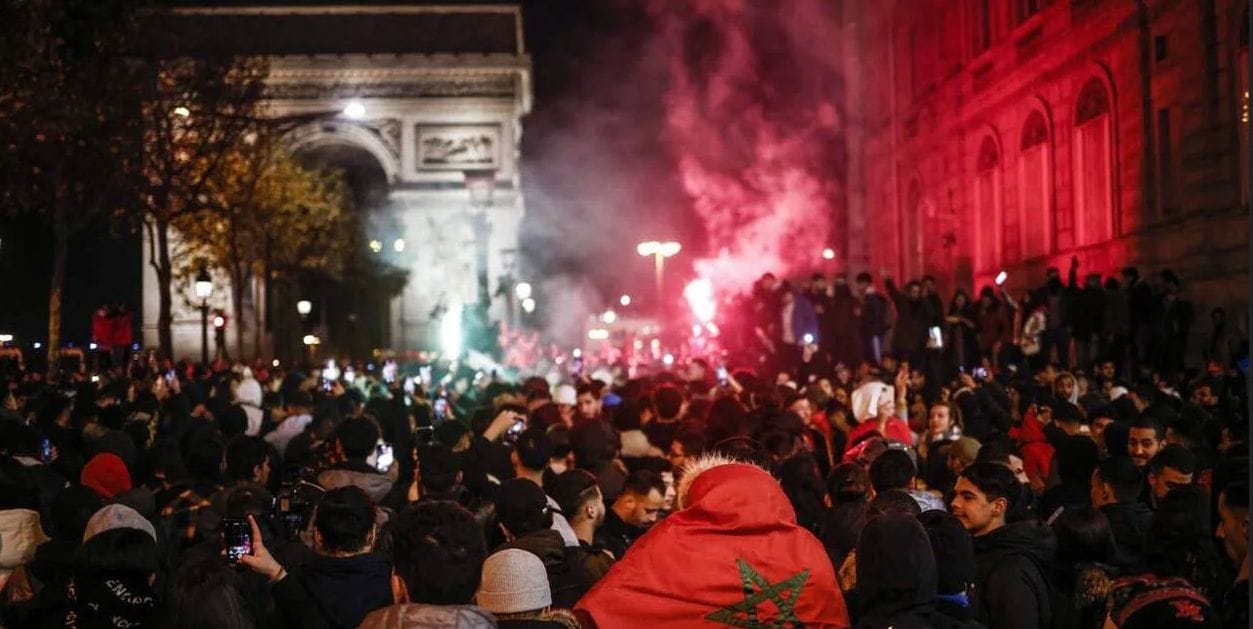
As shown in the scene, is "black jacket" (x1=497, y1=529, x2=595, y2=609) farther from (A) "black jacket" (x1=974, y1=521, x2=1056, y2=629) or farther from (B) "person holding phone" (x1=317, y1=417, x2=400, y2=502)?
(B) "person holding phone" (x1=317, y1=417, x2=400, y2=502)

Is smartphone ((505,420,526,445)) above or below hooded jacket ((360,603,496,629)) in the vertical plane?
above

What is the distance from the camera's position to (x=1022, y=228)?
94.5 feet

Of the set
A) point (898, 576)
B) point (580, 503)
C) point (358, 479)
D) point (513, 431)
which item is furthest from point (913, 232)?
point (898, 576)

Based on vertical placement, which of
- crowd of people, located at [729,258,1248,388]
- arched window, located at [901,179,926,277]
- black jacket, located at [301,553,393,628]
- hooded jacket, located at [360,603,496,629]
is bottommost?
black jacket, located at [301,553,393,628]

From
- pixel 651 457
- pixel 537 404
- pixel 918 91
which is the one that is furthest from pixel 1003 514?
pixel 918 91

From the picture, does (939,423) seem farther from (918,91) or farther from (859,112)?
(859,112)

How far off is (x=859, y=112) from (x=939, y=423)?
1201 inches

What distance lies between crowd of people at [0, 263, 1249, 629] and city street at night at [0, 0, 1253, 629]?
0.06ft

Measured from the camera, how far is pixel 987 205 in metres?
31.0

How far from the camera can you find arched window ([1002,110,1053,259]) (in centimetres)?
2725

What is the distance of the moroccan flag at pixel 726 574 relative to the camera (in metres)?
4.88

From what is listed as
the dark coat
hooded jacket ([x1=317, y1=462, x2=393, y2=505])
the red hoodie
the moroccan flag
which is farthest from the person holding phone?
the dark coat

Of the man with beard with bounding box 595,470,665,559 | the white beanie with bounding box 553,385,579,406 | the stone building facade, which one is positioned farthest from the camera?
the stone building facade

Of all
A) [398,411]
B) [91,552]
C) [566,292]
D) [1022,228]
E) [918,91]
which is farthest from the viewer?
[566,292]
